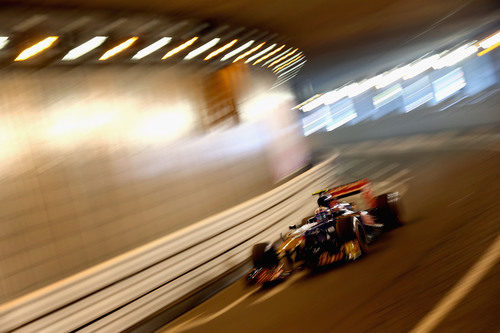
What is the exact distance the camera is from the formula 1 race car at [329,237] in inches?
299

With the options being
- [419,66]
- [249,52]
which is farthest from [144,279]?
[419,66]

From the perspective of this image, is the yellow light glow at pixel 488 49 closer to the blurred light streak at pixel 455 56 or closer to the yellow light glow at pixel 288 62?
the blurred light streak at pixel 455 56

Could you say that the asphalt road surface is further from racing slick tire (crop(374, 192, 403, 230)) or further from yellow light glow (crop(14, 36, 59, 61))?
yellow light glow (crop(14, 36, 59, 61))

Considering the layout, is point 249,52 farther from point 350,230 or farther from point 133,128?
point 350,230

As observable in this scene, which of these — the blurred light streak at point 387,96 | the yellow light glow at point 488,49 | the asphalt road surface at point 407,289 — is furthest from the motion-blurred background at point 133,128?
the blurred light streak at point 387,96

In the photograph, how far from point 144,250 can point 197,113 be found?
444 centimetres

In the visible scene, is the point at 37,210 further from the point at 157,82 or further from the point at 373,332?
the point at 373,332

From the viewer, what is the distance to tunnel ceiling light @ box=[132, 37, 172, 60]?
10203 mm

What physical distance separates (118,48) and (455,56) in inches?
1391

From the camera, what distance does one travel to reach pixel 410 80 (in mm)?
45344

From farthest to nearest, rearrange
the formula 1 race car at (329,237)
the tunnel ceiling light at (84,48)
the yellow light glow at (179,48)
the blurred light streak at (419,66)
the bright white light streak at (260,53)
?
the blurred light streak at (419,66) < the bright white light streak at (260,53) < the yellow light glow at (179,48) < the tunnel ceiling light at (84,48) < the formula 1 race car at (329,237)

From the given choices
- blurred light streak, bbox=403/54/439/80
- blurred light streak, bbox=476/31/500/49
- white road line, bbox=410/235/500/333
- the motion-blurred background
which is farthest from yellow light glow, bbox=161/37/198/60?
blurred light streak, bbox=403/54/439/80

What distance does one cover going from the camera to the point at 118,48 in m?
9.53

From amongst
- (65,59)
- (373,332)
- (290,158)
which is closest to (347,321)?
(373,332)
